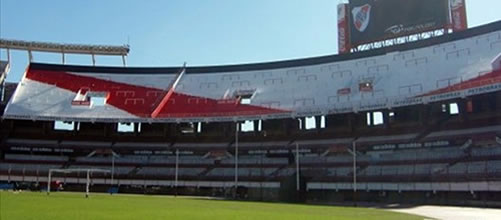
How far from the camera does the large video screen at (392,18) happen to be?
2420 inches

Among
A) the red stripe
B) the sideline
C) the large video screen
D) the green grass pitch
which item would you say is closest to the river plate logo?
the large video screen

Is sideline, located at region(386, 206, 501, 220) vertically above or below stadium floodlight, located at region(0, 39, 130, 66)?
below

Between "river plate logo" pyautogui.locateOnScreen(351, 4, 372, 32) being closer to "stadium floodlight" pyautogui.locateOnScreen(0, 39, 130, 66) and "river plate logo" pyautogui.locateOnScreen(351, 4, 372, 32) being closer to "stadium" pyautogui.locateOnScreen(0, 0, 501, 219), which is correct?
"stadium" pyautogui.locateOnScreen(0, 0, 501, 219)

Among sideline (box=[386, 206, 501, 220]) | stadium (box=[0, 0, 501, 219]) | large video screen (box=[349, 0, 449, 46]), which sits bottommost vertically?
sideline (box=[386, 206, 501, 220])

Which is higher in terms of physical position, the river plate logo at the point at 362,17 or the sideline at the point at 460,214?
the river plate logo at the point at 362,17

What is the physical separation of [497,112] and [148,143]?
44.5 meters

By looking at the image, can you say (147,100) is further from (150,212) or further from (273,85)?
(150,212)

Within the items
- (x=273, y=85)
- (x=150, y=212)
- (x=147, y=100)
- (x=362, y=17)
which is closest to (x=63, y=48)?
(x=147, y=100)

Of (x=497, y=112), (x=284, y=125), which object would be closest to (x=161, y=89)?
(x=284, y=125)

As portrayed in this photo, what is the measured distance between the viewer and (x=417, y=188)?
49.8m

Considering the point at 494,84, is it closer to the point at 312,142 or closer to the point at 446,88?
the point at 446,88

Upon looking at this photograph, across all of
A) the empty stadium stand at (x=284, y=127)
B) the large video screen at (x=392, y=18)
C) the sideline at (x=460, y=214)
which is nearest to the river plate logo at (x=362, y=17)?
the large video screen at (x=392, y=18)

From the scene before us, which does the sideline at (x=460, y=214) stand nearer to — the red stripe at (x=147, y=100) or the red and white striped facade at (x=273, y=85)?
the red and white striped facade at (x=273, y=85)

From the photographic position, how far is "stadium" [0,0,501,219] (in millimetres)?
52188
